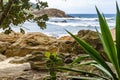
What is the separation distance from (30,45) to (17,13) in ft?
27.7

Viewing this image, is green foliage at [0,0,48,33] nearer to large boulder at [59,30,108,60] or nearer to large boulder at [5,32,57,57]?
large boulder at [59,30,108,60]

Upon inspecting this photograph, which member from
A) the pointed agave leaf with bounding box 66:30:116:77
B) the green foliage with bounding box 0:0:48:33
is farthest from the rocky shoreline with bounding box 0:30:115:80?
the pointed agave leaf with bounding box 66:30:116:77

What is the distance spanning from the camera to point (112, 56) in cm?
340

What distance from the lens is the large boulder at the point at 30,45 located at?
1353 cm

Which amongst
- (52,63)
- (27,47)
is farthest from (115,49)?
(27,47)

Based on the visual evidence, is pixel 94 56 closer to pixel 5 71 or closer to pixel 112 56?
pixel 112 56

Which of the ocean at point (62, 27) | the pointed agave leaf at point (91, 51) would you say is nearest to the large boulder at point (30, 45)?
the ocean at point (62, 27)

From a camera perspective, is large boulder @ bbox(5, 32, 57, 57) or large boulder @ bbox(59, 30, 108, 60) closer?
large boulder @ bbox(59, 30, 108, 60)

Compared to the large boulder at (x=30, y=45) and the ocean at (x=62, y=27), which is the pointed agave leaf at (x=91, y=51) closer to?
the large boulder at (x=30, y=45)

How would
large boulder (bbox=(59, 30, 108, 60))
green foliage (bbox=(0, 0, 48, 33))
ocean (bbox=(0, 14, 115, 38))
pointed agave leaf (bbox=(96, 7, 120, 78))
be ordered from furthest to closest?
ocean (bbox=(0, 14, 115, 38)) → large boulder (bbox=(59, 30, 108, 60)) → green foliage (bbox=(0, 0, 48, 33)) → pointed agave leaf (bbox=(96, 7, 120, 78))

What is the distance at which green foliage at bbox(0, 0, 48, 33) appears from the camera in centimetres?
542

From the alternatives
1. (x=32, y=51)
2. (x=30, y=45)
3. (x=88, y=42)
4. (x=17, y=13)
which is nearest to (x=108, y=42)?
(x=17, y=13)

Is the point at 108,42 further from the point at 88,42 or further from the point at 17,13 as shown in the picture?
the point at 88,42

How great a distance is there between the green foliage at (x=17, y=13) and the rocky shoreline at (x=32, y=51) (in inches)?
41.8
